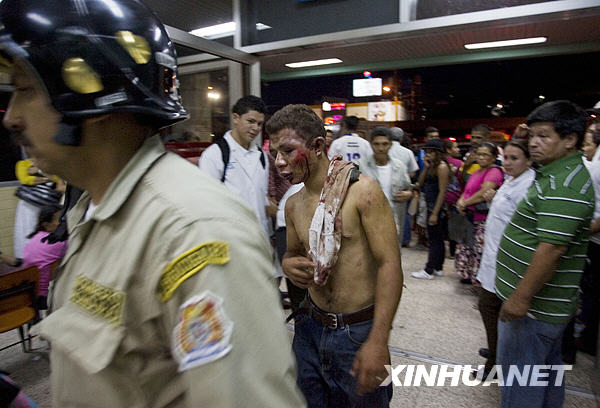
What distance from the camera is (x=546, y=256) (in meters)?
2.00

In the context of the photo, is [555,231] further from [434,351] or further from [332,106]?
[332,106]

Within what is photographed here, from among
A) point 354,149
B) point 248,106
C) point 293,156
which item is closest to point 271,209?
point 248,106

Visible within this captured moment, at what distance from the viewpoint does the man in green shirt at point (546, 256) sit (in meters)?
1.99

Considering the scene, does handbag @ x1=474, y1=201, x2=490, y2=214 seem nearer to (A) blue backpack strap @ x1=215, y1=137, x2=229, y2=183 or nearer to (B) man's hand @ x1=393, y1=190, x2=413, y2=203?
(B) man's hand @ x1=393, y1=190, x2=413, y2=203

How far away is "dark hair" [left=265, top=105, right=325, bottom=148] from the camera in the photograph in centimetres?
201

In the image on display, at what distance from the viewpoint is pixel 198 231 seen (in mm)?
679

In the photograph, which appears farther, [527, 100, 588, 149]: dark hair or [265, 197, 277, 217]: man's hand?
[265, 197, 277, 217]: man's hand

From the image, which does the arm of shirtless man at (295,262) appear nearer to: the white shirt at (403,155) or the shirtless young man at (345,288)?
the shirtless young man at (345,288)

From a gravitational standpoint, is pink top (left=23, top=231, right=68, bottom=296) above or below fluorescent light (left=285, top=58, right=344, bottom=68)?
below

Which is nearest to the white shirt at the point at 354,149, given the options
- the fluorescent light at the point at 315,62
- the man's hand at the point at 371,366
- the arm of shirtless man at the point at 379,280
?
the arm of shirtless man at the point at 379,280

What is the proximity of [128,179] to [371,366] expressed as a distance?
51.6 inches

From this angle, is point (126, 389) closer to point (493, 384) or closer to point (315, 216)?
point (315, 216)

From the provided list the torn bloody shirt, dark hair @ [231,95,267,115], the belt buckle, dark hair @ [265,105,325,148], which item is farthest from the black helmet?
dark hair @ [231,95,267,115]

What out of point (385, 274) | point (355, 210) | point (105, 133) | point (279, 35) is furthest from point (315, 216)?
point (279, 35)
